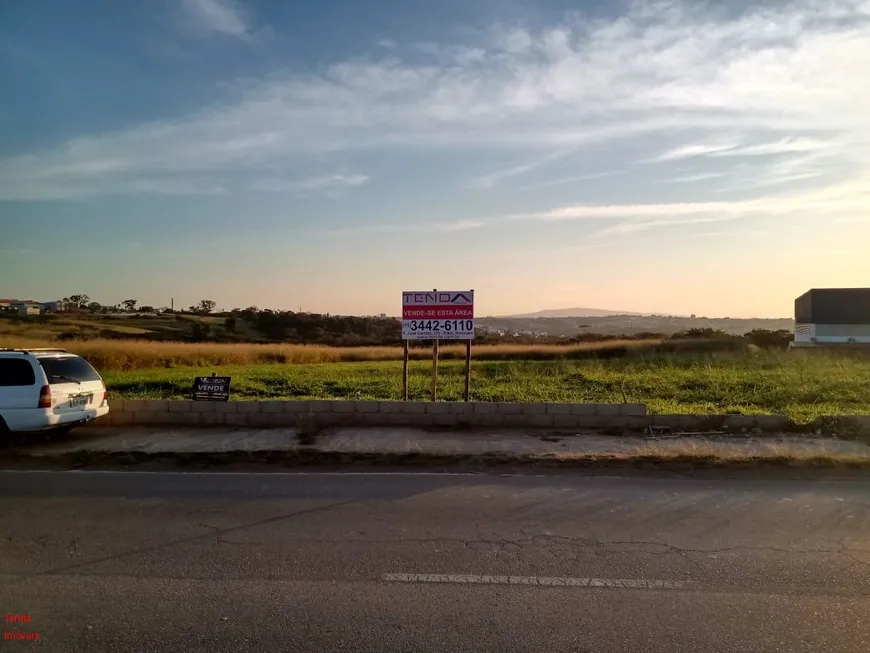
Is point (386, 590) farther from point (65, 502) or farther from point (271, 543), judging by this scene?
point (65, 502)

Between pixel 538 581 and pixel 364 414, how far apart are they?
7934 millimetres

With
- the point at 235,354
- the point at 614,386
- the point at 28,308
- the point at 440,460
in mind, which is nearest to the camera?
the point at 440,460

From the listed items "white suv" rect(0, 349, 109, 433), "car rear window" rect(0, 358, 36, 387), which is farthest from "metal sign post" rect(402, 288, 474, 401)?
"car rear window" rect(0, 358, 36, 387)

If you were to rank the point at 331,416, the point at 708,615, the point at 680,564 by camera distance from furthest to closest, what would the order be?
1. the point at 331,416
2. the point at 680,564
3. the point at 708,615

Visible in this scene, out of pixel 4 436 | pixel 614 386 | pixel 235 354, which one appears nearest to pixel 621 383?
pixel 614 386

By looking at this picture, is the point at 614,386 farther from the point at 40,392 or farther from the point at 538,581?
the point at 538,581

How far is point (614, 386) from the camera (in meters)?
17.9

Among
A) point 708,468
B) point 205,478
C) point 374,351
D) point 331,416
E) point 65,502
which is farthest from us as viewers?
point 374,351

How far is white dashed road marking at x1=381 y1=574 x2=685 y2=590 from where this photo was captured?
16.9ft

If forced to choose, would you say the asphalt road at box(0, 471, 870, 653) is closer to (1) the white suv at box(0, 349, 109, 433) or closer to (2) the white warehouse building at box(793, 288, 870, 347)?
(1) the white suv at box(0, 349, 109, 433)

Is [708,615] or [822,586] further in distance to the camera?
[822,586]

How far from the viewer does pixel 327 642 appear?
13.8 ft

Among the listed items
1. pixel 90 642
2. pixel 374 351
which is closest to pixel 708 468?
pixel 90 642

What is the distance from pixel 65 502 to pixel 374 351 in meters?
31.0
